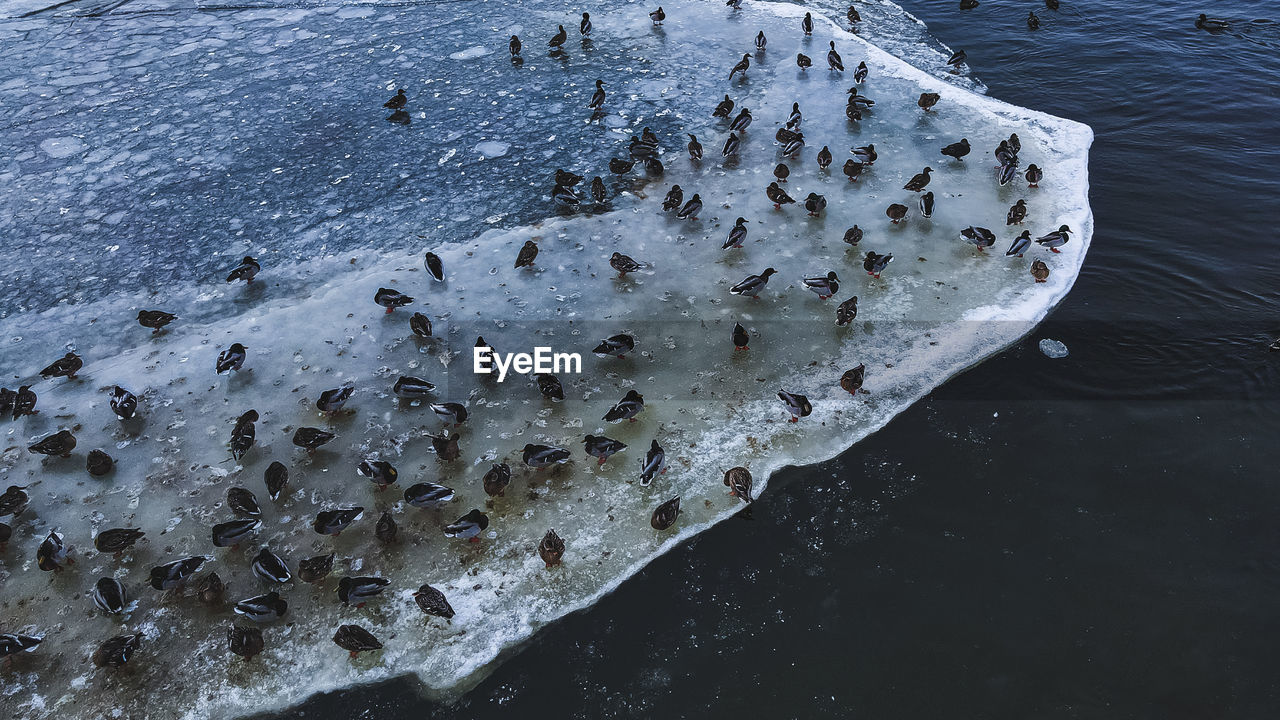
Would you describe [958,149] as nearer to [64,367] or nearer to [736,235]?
[736,235]

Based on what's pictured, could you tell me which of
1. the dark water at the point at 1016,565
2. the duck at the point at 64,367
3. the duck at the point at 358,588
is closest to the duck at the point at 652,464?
the dark water at the point at 1016,565

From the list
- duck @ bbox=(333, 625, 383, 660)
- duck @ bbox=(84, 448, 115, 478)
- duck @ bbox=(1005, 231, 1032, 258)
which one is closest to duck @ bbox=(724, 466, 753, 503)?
duck @ bbox=(333, 625, 383, 660)

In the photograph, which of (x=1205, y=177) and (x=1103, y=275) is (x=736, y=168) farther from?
(x=1205, y=177)

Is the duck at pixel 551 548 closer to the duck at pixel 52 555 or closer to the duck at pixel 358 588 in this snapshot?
the duck at pixel 358 588

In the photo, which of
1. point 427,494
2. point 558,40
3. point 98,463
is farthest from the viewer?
point 558,40

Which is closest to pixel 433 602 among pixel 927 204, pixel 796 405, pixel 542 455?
pixel 542 455

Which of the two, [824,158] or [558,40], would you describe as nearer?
[824,158]
